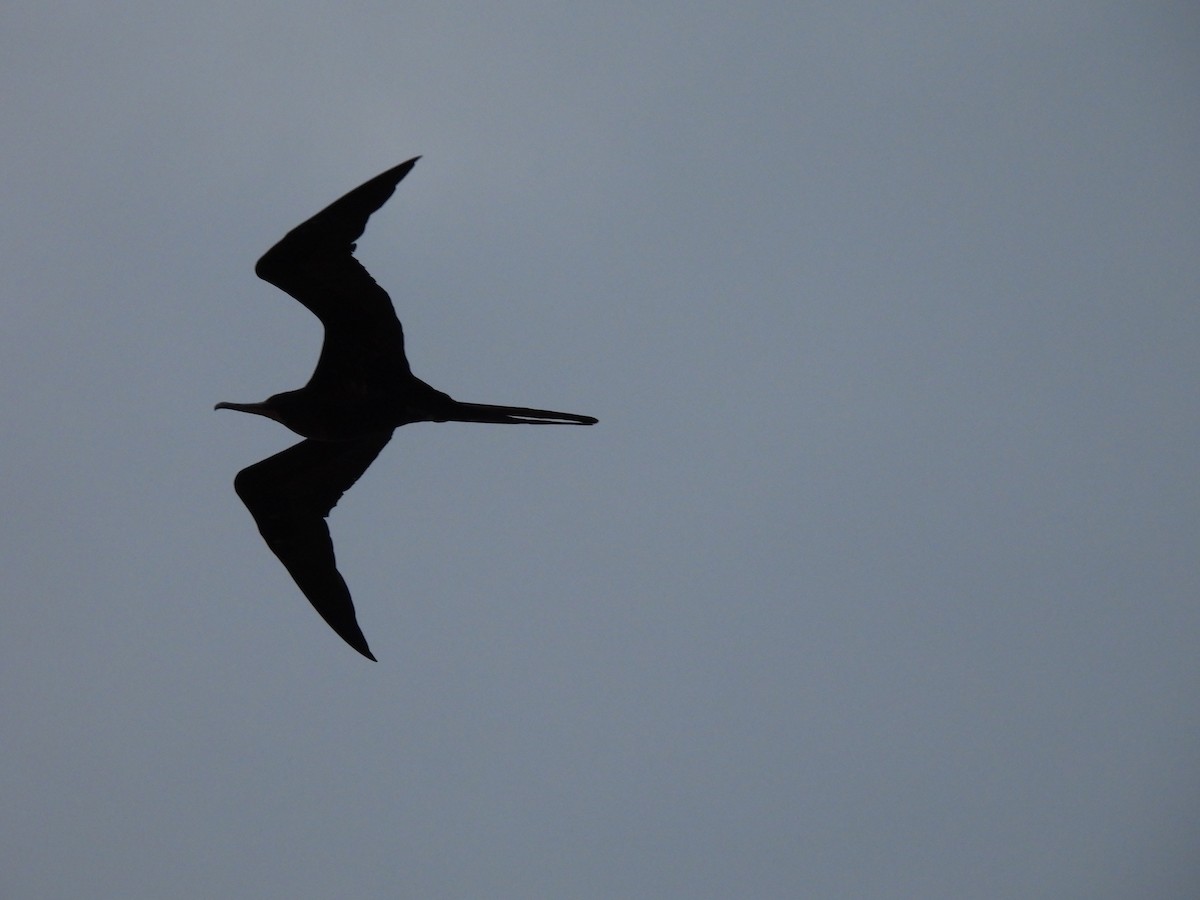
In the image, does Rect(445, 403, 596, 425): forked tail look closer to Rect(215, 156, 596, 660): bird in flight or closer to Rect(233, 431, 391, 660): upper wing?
Rect(215, 156, 596, 660): bird in flight

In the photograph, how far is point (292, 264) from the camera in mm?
6941

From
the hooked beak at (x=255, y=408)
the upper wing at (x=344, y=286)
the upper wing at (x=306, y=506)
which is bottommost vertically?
the upper wing at (x=306, y=506)

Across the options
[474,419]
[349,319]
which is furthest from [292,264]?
[474,419]

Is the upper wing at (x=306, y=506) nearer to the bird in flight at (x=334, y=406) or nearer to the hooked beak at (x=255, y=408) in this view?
the bird in flight at (x=334, y=406)

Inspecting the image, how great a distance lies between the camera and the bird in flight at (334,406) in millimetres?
6820

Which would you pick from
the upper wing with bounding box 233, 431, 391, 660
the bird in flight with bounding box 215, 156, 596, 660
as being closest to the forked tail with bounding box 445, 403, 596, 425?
the bird in flight with bounding box 215, 156, 596, 660

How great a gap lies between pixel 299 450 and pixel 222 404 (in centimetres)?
81

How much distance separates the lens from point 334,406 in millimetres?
7680

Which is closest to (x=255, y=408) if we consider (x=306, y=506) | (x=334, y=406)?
(x=334, y=406)

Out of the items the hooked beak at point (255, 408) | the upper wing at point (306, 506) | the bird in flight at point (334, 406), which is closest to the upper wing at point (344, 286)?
the bird in flight at point (334, 406)

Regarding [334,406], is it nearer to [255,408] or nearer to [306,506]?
[255,408]

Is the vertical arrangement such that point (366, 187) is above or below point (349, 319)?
above

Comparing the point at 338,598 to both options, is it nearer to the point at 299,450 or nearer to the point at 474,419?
the point at 299,450

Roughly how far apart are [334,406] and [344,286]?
1014 millimetres
